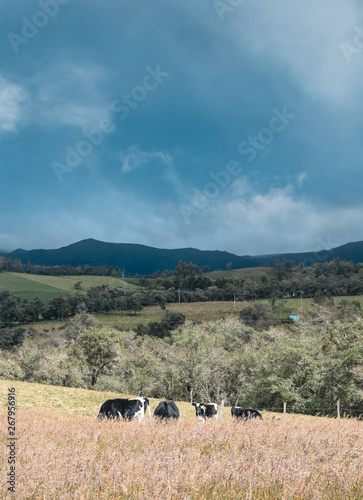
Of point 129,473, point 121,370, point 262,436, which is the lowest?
point 121,370

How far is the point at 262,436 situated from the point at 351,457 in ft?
5.72

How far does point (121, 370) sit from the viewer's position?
45375 millimetres

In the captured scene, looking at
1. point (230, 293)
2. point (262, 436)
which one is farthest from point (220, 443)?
point (230, 293)

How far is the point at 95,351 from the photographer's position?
43969 millimetres

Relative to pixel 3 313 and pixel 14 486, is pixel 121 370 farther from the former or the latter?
pixel 3 313

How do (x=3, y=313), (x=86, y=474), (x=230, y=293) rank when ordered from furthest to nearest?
1. (x=230, y=293)
2. (x=3, y=313)
3. (x=86, y=474)

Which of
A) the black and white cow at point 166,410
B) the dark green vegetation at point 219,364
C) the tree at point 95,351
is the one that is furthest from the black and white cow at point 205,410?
the tree at point 95,351

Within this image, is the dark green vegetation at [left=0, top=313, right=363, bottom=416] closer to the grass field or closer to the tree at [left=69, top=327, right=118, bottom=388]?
the tree at [left=69, top=327, right=118, bottom=388]

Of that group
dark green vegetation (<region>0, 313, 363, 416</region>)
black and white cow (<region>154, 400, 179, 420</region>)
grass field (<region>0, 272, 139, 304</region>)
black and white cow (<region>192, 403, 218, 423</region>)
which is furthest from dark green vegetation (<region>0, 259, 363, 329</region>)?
black and white cow (<region>154, 400, 179, 420</region>)

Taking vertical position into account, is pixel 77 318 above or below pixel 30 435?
below

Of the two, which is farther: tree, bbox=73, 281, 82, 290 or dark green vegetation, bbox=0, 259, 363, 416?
tree, bbox=73, 281, 82, 290

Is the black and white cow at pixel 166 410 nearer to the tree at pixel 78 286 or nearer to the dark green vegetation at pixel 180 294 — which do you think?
the dark green vegetation at pixel 180 294

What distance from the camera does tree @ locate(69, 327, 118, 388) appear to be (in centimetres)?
4384

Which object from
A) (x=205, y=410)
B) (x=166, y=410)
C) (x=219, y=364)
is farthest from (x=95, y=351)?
(x=166, y=410)
